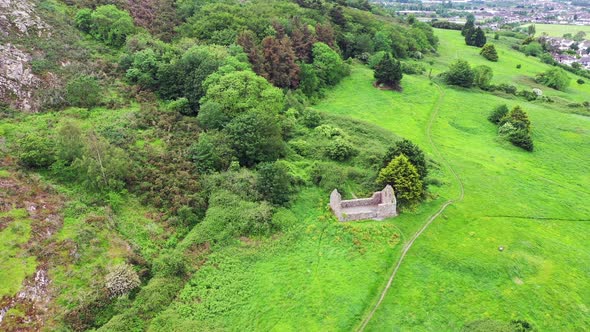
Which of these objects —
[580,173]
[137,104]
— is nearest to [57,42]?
[137,104]

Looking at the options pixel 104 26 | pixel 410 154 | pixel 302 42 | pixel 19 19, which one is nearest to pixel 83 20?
pixel 104 26

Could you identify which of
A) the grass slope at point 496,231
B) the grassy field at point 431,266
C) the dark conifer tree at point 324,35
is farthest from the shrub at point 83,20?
the grassy field at point 431,266

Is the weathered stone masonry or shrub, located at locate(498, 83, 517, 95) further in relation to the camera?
shrub, located at locate(498, 83, 517, 95)

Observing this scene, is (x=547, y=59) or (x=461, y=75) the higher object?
(x=461, y=75)

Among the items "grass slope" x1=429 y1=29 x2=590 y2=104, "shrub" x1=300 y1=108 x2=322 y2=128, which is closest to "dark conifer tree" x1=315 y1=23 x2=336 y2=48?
"grass slope" x1=429 y1=29 x2=590 y2=104

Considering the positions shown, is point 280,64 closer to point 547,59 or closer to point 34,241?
point 34,241

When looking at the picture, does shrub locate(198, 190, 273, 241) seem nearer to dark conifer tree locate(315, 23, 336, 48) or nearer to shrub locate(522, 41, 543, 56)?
dark conifer tree locate(315, 23, 336, 48)
